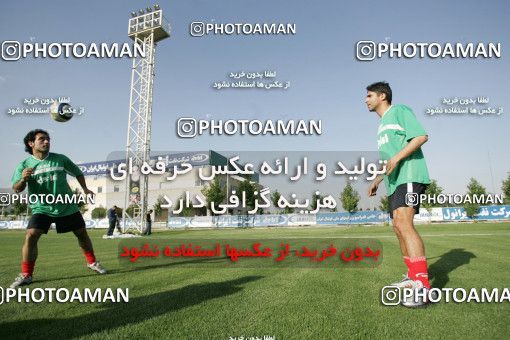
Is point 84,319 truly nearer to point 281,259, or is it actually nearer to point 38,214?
point 38,214

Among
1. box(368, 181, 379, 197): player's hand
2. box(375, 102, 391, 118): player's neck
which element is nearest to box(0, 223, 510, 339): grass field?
box(368, 181, 379, 197): player's hand

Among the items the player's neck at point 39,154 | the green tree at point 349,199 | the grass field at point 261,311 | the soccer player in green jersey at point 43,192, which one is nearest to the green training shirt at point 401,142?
the grass field at point 261,311

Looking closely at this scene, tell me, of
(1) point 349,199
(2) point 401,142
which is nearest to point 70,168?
(2) point 401,142

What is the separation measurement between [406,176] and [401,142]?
1.54 feet

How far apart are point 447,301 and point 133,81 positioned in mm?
33490

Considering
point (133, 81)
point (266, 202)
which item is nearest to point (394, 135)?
point (266, 202)

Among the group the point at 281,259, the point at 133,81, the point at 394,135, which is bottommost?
the point at 281,259

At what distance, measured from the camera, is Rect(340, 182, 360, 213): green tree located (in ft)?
184

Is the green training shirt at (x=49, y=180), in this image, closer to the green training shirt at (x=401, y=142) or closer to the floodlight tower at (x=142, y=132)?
the green training shirt at (x=401, y=142)

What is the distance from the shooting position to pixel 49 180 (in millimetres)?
5934

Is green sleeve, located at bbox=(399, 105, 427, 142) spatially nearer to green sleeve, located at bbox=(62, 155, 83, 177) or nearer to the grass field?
the grass field

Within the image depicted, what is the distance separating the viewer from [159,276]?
18.9 ft

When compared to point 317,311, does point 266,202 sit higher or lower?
higher

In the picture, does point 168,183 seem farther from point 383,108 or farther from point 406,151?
point 406,151
